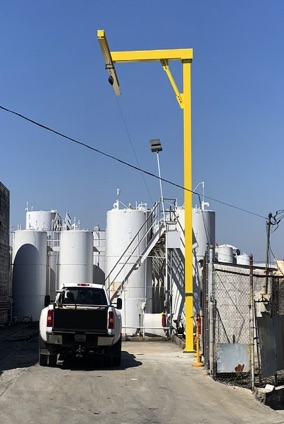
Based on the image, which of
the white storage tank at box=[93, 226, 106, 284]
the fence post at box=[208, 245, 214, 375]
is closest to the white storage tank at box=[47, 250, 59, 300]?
the white storage tank at box=[93, 226, 106, 284]

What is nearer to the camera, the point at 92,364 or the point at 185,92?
the point at 92,364

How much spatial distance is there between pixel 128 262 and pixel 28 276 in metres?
10.8

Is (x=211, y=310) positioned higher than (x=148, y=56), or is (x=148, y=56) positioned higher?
(x=148, y=56)

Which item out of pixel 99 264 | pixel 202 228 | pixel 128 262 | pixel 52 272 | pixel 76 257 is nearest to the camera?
pixel 202 228

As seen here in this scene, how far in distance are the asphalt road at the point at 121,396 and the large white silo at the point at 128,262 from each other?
920cm

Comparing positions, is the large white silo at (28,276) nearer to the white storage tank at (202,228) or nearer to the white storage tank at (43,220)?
the white storage tank at (43,220)

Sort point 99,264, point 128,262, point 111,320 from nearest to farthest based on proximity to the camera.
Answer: point 111,320 → point 128,262 → point 99,264

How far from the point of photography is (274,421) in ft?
28.5

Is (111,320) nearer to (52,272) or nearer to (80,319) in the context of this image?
(80,319)

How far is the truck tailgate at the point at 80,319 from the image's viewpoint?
12789 millimetres

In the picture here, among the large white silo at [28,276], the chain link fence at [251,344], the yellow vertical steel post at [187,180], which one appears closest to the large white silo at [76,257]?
the large white silo at [28,276]

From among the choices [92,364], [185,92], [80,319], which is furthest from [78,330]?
[185,92]

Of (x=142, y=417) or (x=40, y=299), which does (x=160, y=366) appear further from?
(x=40, y=299)

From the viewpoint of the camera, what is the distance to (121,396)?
9891 mm
